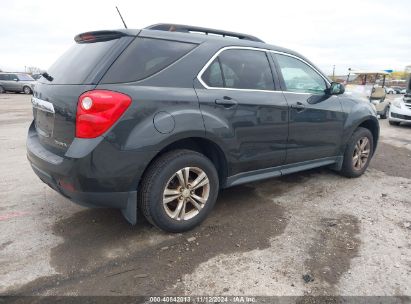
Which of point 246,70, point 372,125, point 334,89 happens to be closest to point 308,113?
point 334,89

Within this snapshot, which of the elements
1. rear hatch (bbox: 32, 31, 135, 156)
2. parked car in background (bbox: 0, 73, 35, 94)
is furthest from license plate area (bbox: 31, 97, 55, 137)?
parked car in background (bbox: 0, 73, 35, 94)

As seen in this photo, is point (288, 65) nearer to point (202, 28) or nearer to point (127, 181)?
point (202, 28)

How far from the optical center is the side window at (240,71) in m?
3.18

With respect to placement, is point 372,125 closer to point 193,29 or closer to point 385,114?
point 193,29

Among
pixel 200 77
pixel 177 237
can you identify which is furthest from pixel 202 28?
pixel 177 237

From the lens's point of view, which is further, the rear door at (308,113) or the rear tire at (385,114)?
the rear tire at (385,114)

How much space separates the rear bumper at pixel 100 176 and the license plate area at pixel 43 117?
0.23m

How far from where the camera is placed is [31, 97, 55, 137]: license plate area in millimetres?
2828

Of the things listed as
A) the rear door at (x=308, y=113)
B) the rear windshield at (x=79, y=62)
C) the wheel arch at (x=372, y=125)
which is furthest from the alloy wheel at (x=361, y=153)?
the rear windshield at (x=79, y=62)

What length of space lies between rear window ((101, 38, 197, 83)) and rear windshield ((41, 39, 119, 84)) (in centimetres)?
16

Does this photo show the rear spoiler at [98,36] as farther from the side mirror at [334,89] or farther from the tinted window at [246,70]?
the side mirror at [334,89]

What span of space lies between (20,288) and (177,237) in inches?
50.1

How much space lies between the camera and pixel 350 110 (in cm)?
457

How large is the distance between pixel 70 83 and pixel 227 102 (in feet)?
4.50
